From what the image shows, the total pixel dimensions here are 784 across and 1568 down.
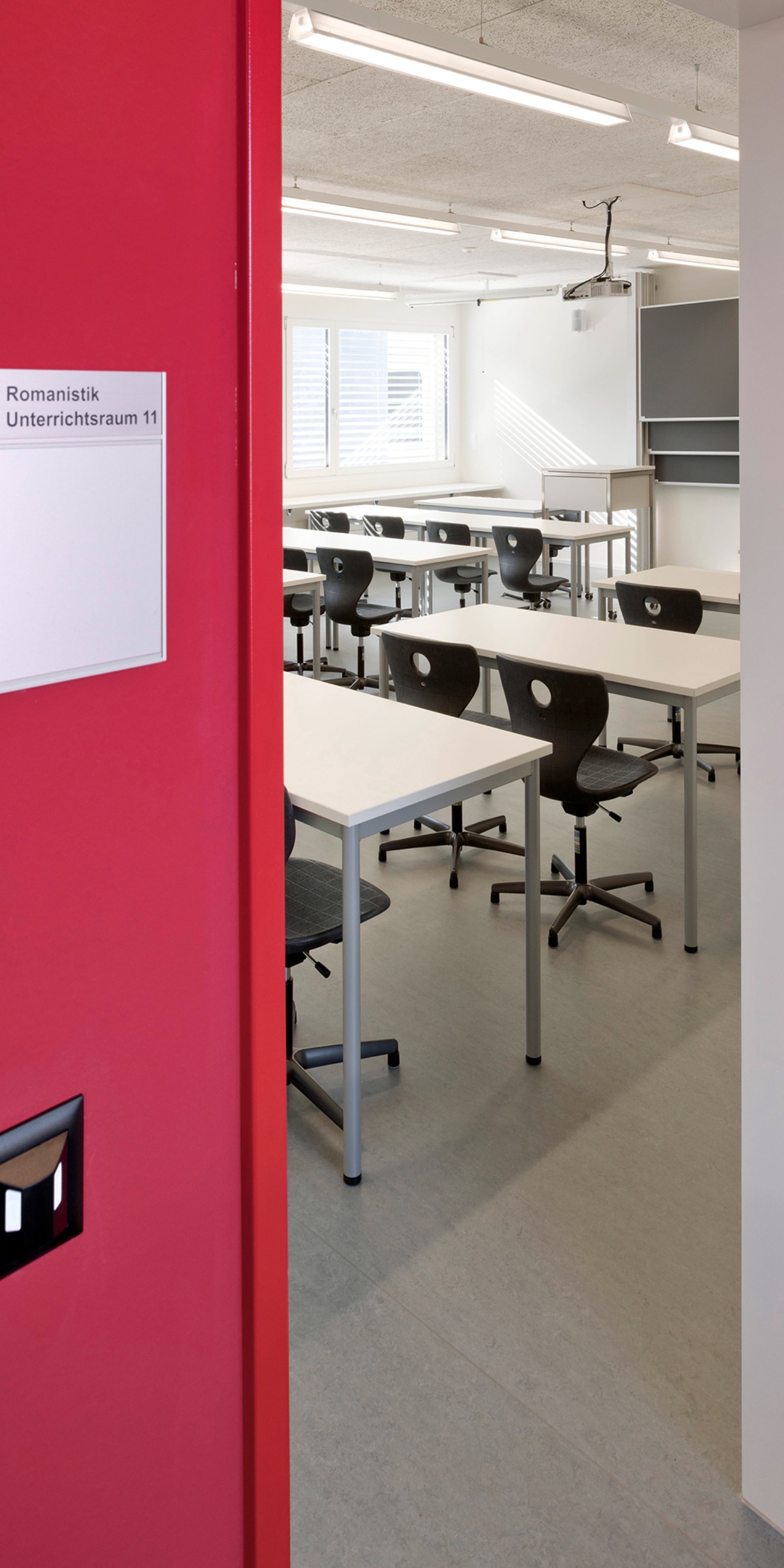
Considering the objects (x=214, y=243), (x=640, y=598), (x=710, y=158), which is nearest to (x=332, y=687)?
(x=640, y=598)

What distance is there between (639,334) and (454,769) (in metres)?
9.80

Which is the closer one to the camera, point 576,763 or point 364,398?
point 576,763

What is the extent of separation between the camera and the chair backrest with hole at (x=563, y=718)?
134 inches

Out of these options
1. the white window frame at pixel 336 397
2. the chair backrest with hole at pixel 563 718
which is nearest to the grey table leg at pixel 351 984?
the chair backrest with hole at pixel 563 718

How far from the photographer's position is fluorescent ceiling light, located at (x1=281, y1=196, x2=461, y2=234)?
612 centimetres

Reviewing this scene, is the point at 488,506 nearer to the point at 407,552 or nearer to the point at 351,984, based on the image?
the point at 407,552

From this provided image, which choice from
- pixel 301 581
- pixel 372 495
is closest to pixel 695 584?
pixel 301 581

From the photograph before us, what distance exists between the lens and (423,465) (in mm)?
13461

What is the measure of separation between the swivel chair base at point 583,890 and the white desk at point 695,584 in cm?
165

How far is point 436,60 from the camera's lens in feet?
12.3

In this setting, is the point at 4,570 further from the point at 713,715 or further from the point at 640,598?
the point at 713,715

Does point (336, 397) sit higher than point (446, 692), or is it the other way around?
point (336, 397)

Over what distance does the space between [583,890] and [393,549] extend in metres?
3.73

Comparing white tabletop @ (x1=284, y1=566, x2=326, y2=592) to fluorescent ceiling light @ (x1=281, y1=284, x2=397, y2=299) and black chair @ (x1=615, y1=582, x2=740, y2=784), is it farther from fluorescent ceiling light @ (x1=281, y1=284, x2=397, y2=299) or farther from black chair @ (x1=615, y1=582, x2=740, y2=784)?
fluorescent ceiling light @ (x1=281, y1=284, x2=397, y2=299)
